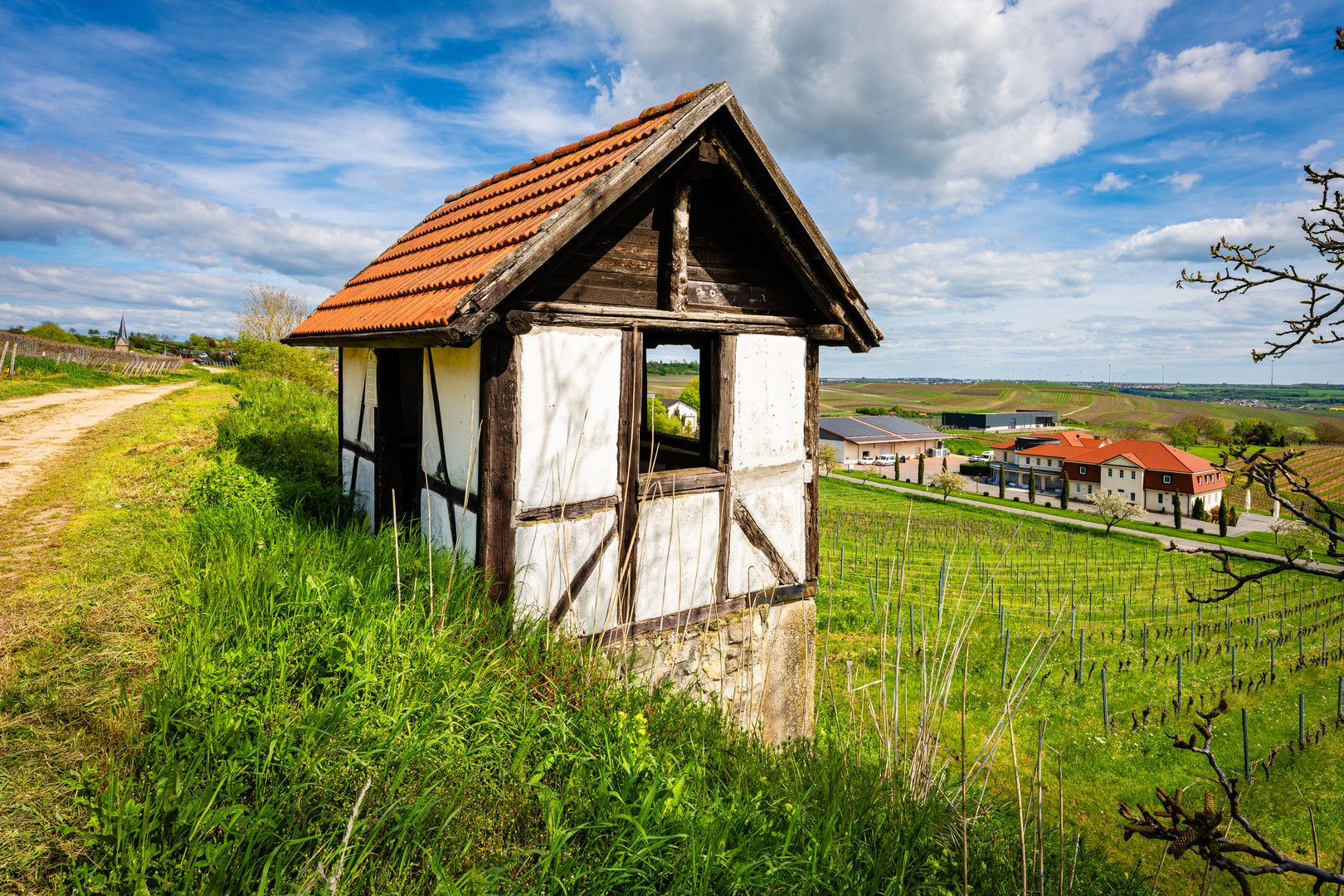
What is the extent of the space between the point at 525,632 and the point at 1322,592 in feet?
124

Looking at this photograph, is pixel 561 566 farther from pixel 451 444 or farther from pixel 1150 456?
pixel 1150 456

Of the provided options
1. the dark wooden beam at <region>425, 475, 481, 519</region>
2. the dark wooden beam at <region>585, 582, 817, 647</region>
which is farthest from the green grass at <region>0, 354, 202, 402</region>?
the dark wooden beam at <region>585, 582, 817, 647</region>

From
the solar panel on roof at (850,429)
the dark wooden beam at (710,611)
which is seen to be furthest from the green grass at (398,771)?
the solar panel on roof at (850,429)

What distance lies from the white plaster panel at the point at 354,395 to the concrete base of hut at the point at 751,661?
3.69m

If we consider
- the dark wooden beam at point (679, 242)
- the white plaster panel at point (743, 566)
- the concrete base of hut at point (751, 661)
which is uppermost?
the dark wooden beam at point (679, 242)

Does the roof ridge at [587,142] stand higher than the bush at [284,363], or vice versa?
the roof ridge at [587,142]

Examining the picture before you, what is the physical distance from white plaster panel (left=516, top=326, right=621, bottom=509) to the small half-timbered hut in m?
0.01

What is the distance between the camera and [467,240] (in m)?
5.59

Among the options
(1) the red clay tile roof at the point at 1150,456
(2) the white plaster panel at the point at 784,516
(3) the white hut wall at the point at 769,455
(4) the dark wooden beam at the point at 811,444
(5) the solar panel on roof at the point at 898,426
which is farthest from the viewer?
(5) the solar panel on roof at the point at 898,426

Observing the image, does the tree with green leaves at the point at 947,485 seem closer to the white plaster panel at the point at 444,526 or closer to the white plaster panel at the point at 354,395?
the white plaster panel at the point at 354,395

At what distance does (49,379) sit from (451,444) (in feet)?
79.7

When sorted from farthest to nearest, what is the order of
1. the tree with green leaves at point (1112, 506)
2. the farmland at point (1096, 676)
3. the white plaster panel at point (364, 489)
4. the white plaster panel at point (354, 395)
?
the tree with green leaves at point (1112, 506), the white plaster panel at point (354, 395), the white plaster panel at point (364, 489), the farmland at point (1096, 676)

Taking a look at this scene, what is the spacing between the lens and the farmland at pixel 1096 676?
463 centimetres

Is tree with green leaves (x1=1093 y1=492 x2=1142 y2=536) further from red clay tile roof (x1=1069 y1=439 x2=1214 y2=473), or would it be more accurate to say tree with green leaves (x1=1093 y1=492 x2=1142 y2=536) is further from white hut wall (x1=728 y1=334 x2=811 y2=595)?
white hut wall (x1=728 y1=334 x2=811 y2=595)
